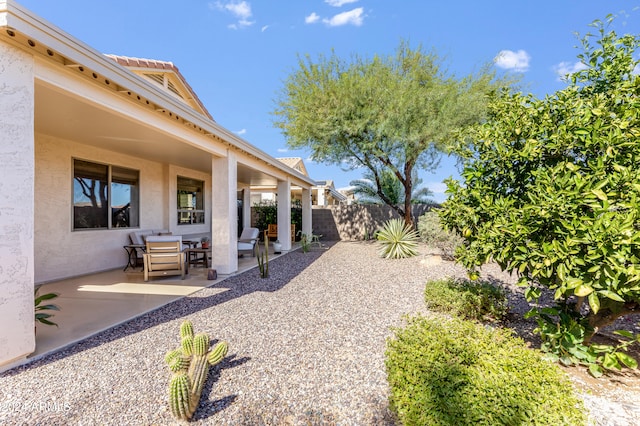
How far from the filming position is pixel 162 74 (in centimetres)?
1134

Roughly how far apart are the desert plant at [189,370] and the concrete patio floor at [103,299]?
183 cm

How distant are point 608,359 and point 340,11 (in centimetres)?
1265

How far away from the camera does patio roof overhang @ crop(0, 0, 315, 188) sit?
3092mm

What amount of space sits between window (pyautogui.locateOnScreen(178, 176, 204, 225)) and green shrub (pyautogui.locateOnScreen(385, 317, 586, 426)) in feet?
35.0

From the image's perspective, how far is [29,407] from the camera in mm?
2514

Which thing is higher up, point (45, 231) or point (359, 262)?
point (45, 231)

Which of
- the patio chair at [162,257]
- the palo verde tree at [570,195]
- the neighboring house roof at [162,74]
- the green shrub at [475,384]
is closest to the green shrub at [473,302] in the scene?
the palo verde tree at [570,195]

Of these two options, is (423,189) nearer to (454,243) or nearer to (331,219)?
(331,219)

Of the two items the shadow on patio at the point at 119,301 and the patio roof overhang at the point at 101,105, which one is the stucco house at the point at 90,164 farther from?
the shadow on patio at the point at 119,301

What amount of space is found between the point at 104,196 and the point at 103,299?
3.97 m

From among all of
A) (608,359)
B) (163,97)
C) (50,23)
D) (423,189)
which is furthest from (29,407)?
(423,189)

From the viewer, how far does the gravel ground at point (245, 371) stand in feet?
7.96

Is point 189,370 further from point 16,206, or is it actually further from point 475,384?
point 16,206

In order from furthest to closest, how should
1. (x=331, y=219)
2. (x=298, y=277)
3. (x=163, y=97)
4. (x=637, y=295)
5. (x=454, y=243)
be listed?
(x=331, y=219)
(x=454, y=243)
(x=298, y=277)
(x=163, y=97)
(x=637, y=295)
